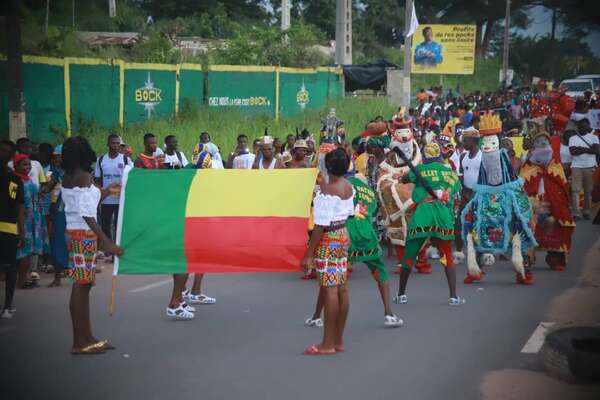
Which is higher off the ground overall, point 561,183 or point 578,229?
point 561,183

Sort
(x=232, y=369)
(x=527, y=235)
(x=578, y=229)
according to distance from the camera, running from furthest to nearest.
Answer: (x=578, y=229) → (x=527, y=235) → (x=232, y=369)

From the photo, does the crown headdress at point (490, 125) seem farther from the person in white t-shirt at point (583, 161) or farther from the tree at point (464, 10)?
the tree at point (464, 10)

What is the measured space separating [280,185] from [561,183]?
5.58 metres

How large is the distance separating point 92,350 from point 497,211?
555 cm

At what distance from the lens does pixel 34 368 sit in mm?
8211

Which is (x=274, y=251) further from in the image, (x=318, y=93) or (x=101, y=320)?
(x=318, y=93)

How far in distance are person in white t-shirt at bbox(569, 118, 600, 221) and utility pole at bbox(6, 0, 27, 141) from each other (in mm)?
10258

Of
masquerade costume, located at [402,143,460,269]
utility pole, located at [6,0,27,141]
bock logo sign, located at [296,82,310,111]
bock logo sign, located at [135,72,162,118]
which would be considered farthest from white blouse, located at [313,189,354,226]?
bock logo sign, located at [296,82,310,111]

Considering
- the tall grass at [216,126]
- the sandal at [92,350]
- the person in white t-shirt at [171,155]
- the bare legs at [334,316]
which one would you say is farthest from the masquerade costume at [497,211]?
the tall grass at [216,126]

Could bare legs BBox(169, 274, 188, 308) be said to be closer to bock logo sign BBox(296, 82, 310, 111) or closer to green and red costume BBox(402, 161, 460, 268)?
green and red costume BBox(402, 161, 460, 268)

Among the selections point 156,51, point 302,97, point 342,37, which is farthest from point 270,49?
point 342,37

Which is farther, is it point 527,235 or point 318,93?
point 318,93

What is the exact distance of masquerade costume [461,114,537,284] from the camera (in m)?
12.1

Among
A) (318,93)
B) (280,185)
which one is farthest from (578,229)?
(318,93)
